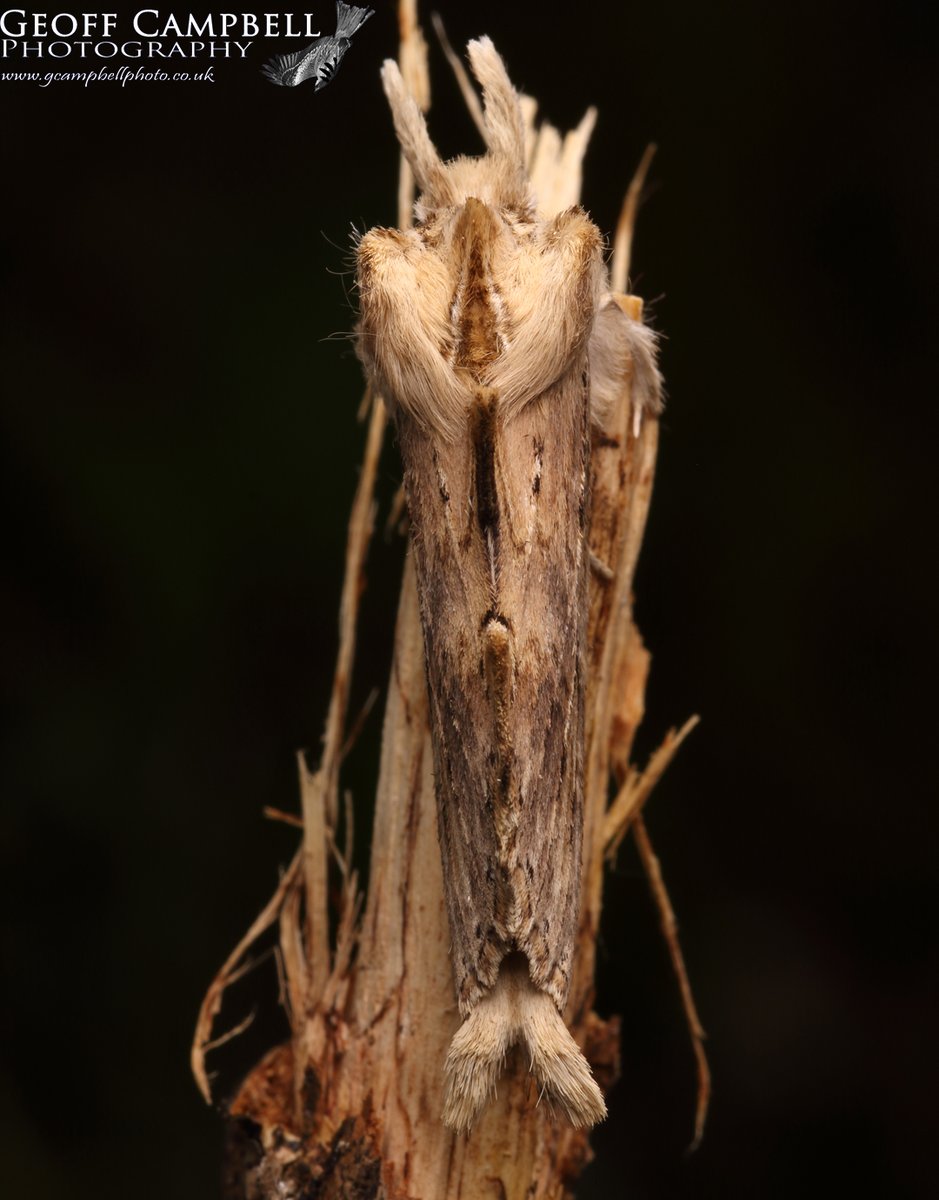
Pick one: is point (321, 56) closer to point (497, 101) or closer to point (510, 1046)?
point (497, 101)

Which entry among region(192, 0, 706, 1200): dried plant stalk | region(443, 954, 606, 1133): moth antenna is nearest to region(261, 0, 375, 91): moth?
region(192, 0, 706, 1200): dried plant stalk

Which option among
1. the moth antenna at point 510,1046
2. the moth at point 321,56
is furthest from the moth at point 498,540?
the moth at point 321,56

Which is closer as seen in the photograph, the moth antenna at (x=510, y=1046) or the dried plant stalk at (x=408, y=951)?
the moth antenna at (x=510, y=1046)

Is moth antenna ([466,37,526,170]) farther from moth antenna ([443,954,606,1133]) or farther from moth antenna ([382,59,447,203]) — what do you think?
moth antenna ([443,954,606,1133])

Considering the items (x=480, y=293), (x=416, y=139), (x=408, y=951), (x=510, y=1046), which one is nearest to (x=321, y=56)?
(x=416, y=139)

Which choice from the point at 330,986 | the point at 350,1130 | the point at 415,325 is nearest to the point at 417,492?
the point at 415,325

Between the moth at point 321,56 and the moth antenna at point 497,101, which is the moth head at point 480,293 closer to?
the moth antenna at point 497,101
